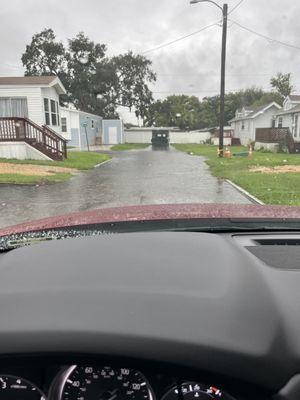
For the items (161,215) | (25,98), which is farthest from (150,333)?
(25,98)

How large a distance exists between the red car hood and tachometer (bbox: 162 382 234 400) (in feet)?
4.58

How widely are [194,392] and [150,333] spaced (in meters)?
0.23

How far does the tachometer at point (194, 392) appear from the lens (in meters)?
1.17

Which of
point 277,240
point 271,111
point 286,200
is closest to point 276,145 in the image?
point 271,111

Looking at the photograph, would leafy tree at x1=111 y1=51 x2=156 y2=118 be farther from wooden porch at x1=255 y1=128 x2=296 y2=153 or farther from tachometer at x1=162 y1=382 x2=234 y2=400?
tachometer at x1=162 y1=382 x2=234 y2=400

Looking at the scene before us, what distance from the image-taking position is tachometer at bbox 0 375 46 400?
4.06 ft

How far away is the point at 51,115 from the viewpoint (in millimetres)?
28109

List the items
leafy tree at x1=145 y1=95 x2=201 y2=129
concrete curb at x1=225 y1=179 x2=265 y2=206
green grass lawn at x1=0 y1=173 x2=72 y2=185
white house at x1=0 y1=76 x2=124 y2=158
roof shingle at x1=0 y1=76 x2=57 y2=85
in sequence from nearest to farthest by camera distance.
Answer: concrete curb at x1=225 y1=179 x2=265 y2=206, green grass lawn at x1=0 y1=173 x2=72 y2=185, white house at x1=0 y1=76 x2=124 y2=158, roof shingle at x1=0 y1=76 x2=57 y2=85, leafy tree at x1=145 y1=95 x2=201 y2=129

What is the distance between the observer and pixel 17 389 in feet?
4.10

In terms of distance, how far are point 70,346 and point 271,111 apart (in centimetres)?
5099

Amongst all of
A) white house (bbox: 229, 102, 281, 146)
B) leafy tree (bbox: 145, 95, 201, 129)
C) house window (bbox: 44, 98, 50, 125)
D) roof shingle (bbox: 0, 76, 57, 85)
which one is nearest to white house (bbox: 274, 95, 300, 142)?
white house (bbox: 229, 102, 281, 146)

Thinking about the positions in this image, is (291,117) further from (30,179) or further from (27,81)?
(30,179)

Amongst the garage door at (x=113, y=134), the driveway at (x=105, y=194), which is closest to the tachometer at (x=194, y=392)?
the driveway at (x=105, y=194)

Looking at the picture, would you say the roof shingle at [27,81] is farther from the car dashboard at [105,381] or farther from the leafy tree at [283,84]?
the leafy tree at [283,84]
